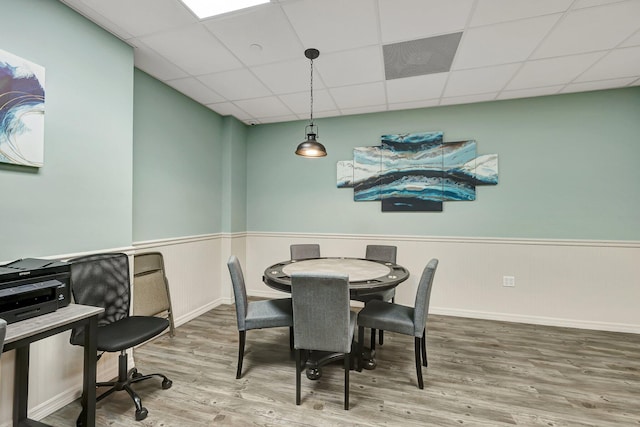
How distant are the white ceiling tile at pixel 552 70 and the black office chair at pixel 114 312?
13.2 feet

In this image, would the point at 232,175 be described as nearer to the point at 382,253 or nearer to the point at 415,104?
the point at 382,253

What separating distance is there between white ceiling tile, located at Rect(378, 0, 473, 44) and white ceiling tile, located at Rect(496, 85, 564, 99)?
64.3 inches

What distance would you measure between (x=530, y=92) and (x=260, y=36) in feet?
10.5

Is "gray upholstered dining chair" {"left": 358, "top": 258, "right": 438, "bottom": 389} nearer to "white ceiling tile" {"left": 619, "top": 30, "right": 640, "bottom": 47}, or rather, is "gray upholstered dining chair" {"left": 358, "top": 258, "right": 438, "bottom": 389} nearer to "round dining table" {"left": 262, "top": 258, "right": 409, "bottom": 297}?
"round dining table" {"left": 262, "top": 258, "right": 409, "bottom": 297}

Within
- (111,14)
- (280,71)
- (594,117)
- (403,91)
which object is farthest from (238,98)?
(594,117)

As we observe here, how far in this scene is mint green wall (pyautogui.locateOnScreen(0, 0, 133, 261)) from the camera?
1703 mm

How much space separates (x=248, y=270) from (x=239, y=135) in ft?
7.18

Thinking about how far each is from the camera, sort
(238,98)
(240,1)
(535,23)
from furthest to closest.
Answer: (238,98) < (535,23) < (240,1)

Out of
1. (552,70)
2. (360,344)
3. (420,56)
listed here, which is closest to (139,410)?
(360,344)

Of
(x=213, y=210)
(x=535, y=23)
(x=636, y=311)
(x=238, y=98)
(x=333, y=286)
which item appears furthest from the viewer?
(x=213, y=210)

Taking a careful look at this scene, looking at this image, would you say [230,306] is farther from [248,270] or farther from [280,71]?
[280,71]

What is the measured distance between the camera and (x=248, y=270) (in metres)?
4.54

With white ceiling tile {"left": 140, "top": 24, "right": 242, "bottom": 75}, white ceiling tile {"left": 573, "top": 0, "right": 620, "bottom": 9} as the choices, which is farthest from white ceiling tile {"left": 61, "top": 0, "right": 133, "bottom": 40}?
white ceiling tile {"left": 573, "top": 0, "right": 620, "bottom": 9}

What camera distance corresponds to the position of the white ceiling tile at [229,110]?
3.70 metres
